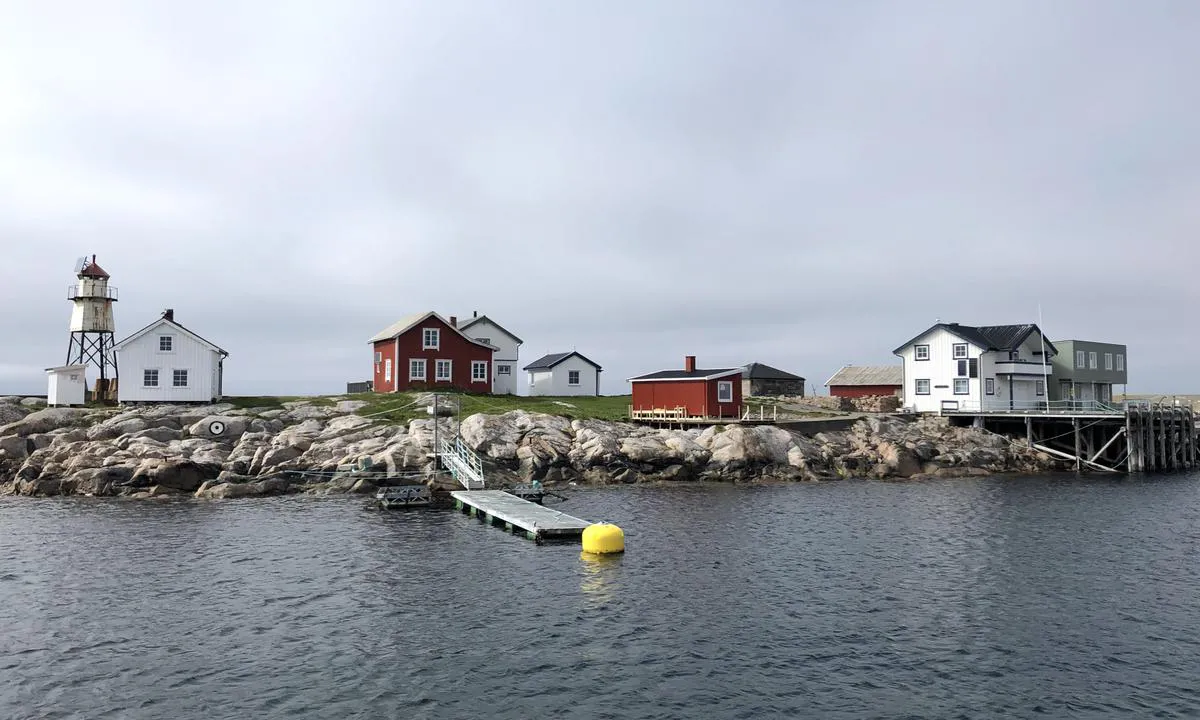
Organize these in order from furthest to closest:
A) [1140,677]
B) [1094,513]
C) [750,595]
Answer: [1094,513] → [750,595] → [1140,677]

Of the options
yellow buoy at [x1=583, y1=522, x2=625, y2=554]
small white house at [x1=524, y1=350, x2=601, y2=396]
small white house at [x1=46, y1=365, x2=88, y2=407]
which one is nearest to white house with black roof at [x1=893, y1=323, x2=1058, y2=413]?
small white house at [x1=524, y1=350, x2=601, y2=396]

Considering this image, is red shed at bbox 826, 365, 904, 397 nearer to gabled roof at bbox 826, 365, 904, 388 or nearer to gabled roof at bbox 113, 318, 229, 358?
gabled roof at bbox 826, 365, 904, 388

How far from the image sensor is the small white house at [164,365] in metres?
62.1

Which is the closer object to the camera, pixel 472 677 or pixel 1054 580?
pixel 472 677

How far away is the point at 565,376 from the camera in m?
85.6

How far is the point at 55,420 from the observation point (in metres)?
56.6

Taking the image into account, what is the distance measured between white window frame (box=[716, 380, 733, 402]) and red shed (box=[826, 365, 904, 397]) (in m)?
31.8

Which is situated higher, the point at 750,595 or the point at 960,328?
the point at 960,328

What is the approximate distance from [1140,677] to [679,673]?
1100 centimetres

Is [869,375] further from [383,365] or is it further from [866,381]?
[383,365]

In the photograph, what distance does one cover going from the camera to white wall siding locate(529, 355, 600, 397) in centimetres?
8506

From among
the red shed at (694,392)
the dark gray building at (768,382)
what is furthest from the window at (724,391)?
the dark gray building at (768,382)

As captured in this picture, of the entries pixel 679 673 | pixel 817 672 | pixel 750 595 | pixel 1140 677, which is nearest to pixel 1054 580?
pixel 1140 677

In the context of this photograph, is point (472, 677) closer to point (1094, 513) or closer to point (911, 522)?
point (911, 522)
